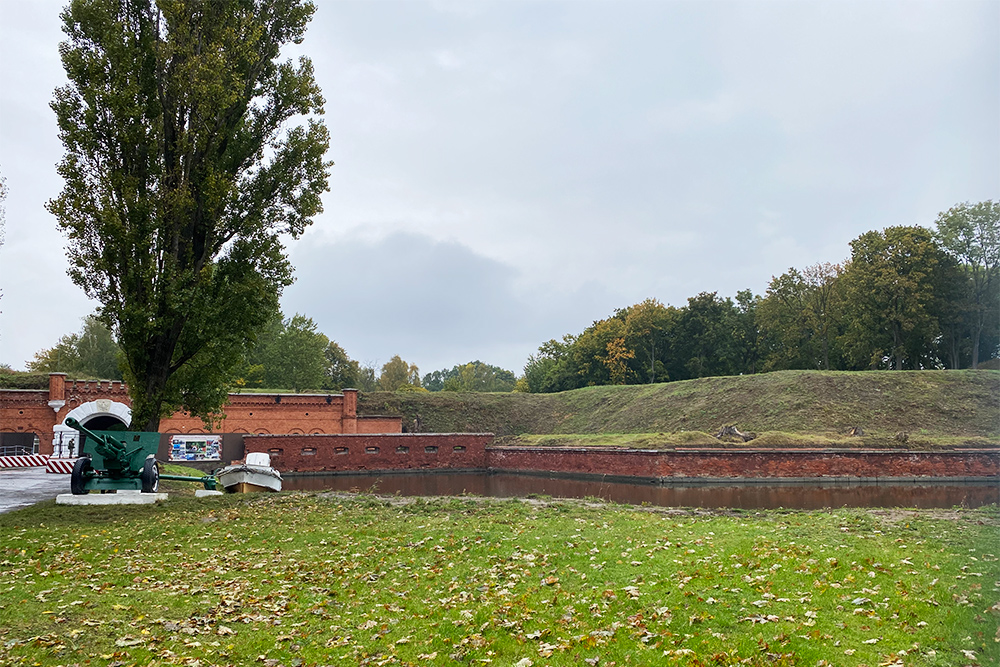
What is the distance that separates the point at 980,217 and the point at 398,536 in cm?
4593

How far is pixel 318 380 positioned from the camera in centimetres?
5653

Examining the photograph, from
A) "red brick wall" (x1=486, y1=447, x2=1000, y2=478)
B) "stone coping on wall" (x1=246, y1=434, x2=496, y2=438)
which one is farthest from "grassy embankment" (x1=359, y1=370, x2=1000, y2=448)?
"stone coping on wall" (x1=246, y1=434, x2=496, y2=438)

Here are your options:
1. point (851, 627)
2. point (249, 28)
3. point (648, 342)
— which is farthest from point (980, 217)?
point (851, 627)

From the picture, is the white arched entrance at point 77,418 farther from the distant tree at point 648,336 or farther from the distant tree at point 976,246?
the distant tree at point 976,246

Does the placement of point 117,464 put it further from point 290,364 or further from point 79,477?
point 290,364

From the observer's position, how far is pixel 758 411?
116ft

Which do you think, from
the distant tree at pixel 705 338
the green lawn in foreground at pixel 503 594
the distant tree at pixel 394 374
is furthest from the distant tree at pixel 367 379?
the green lawn in foreground at pixel 503 594

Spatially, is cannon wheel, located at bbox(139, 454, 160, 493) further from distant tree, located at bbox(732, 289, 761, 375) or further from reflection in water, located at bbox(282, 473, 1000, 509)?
distant tree, located at bbox(732, 289, 761, 375)

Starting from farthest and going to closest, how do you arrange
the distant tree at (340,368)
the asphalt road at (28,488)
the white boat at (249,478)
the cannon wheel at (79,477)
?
the distant tree at (340,368), the white boat at (249,478), the asphalt road at (28,488), the cannon wheel at (79,477)

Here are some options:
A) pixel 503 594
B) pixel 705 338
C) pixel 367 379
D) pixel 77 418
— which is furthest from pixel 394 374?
pixel 503 594

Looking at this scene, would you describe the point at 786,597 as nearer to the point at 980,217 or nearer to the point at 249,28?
the point at 249,28

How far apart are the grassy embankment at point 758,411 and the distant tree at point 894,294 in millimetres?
5835

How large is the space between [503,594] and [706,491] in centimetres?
1945

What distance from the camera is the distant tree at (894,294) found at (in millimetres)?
42812
